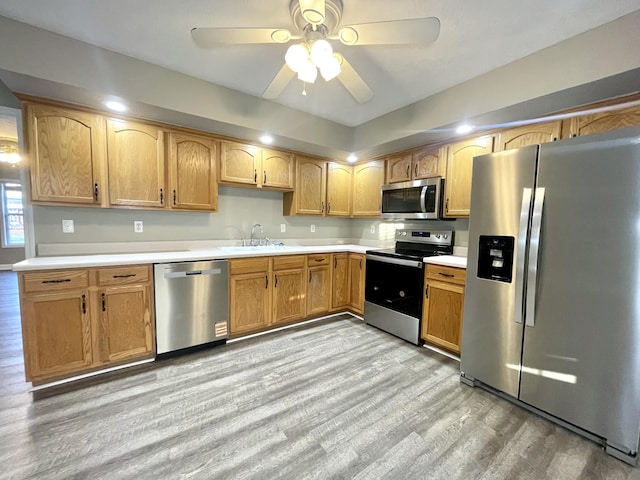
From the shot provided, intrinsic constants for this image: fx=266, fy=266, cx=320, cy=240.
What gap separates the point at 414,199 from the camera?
310 centimetres

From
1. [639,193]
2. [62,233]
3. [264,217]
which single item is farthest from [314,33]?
[62,233]

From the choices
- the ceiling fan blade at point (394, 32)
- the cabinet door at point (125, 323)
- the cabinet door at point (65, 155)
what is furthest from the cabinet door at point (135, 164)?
the ceiling fan blade at point (394, 32)

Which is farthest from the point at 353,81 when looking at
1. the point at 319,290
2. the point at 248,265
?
the point at 319,290

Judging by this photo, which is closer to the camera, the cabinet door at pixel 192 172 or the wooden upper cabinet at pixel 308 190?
the cabinet door at pixel 192 172

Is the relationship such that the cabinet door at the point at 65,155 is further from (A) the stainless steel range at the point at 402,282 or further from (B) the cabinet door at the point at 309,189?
(A) the stainless steel range at the point at 402,282

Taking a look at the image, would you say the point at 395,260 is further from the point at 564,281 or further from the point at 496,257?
the point at 564,281

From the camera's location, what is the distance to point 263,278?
294 cm

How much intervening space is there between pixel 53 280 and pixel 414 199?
11.0ft

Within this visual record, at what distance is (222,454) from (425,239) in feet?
9.26

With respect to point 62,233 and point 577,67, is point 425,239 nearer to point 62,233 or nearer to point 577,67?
point 577,67

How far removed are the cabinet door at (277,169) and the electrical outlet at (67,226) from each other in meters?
1.85

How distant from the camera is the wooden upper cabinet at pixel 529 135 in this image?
7.04ft

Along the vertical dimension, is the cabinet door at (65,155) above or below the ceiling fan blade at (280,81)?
below

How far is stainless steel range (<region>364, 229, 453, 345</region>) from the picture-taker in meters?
2.81
